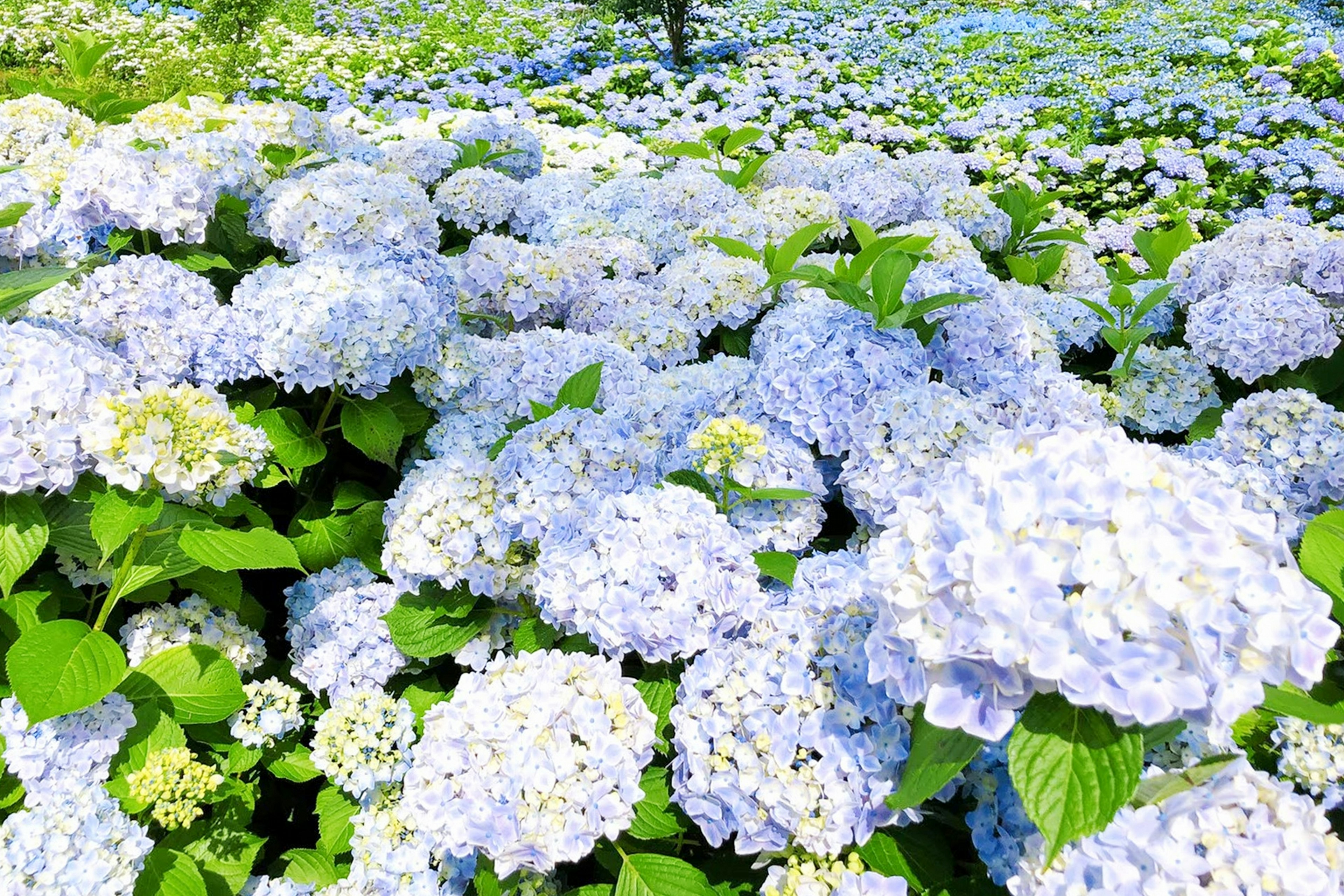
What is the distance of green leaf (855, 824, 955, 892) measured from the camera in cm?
134

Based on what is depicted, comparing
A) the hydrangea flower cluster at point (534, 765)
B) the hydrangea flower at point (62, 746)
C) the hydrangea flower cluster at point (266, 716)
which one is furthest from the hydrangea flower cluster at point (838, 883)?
the hydrangea flower at point (62, 746)

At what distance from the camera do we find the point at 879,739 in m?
1.33

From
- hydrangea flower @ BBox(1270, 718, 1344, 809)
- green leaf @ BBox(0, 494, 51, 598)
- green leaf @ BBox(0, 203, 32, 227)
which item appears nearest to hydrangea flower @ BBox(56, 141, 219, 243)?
green leaf @ BBox(0, 203, 32, 227)

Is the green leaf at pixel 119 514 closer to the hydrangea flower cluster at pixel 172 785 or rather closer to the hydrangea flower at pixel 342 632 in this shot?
the hydrangea flower cluster at pixel 172 785

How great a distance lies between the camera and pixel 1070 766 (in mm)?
1054

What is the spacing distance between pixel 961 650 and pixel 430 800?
2.93ft

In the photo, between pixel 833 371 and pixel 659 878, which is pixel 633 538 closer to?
pixel 659 878

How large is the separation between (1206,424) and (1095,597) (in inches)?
72.5

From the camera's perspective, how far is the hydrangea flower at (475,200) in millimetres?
3209

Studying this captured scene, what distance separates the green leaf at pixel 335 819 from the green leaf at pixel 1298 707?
167cm

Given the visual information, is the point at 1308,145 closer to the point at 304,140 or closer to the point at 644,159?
the point at 644,159

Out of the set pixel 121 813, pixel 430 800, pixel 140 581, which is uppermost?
pixel 140 581

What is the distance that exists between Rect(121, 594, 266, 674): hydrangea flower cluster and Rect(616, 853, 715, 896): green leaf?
1113 millimetres

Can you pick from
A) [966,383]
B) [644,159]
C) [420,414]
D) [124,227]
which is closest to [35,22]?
[644,159]
